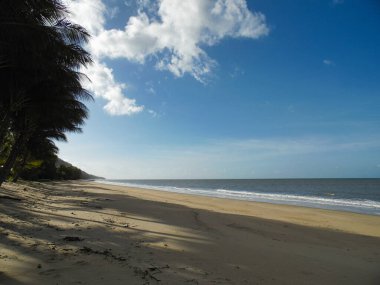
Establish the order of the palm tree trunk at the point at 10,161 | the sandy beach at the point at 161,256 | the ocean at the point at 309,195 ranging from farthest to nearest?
the ocean at the point at 309,195 → the palm tree trunk at the point at 10,161 → the sandy beach at the point at 161,256

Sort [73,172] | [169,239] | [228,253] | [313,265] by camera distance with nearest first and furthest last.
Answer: [313,265] < [228,253] < [169,239] < [73,172]

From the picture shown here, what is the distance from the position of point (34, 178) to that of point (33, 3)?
4396cm

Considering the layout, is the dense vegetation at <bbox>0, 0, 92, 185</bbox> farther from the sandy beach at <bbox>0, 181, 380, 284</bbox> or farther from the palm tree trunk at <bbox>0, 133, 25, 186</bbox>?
the sandy beach at <bbox>0, 181, 380, 284</bbox>

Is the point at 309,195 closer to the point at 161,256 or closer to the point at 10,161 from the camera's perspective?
the point at 10,161

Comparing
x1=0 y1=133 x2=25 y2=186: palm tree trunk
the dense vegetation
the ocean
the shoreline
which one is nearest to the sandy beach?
the shoreline

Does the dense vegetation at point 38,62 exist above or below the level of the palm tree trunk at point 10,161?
above

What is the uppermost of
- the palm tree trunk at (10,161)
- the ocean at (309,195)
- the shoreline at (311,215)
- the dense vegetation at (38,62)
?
the dense vegetation at (38,62)

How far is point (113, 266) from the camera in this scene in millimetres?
4902

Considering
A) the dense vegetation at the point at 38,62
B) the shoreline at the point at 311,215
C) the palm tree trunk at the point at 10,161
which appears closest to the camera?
the dense vegetation at the point at 38,62

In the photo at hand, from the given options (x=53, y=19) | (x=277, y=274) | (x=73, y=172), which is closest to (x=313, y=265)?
(x=277, y=274)

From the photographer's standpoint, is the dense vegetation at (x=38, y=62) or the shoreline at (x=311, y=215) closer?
the dense vegetation at (x=38, y=62)

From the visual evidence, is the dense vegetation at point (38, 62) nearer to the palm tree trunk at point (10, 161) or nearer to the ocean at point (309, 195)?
the palm tree trunk at point (10, 161)

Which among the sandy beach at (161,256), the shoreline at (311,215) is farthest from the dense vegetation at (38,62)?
the shoreline at (311,215)

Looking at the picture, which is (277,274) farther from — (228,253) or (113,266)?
(113,266)
